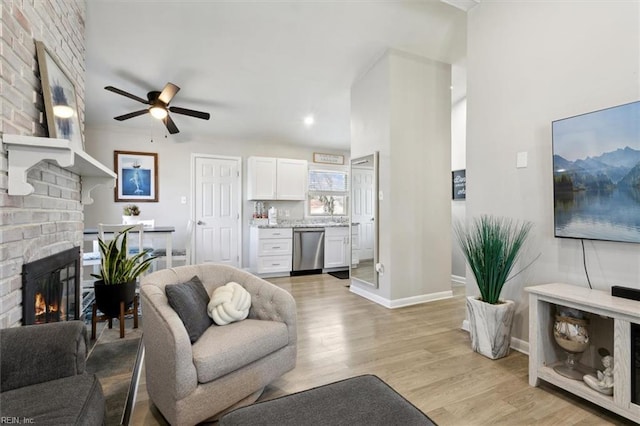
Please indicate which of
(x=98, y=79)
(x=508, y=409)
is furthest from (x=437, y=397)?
(x=98, y=79)

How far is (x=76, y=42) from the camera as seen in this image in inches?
89.7


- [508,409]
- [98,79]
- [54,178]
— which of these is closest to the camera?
[508,409]

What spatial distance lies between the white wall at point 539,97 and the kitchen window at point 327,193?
3.85 meters

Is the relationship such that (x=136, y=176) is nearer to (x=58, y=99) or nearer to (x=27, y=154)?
(x=58, y=99)

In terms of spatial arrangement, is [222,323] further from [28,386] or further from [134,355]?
[134,355]

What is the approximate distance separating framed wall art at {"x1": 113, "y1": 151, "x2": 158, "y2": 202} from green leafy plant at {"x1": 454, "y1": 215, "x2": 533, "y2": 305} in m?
5.11

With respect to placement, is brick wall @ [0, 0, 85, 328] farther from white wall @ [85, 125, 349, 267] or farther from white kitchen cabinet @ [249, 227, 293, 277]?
white wall @ [85, 125, 349, 267]

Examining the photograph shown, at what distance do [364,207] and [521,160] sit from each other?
7.00 ft

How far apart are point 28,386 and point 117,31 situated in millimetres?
2980

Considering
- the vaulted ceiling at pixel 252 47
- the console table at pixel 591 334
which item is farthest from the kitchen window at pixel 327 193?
the console table at pixel 591 334

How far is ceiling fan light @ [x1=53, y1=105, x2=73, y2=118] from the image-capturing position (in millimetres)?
1783

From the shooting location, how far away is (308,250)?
5.34m

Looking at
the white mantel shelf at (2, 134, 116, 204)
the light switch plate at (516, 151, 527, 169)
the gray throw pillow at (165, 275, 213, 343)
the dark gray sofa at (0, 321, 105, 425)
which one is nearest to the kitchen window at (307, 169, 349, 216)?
the light switch plate at (516, 151, 527, 169)

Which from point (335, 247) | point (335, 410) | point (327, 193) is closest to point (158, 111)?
point (335, 247)
